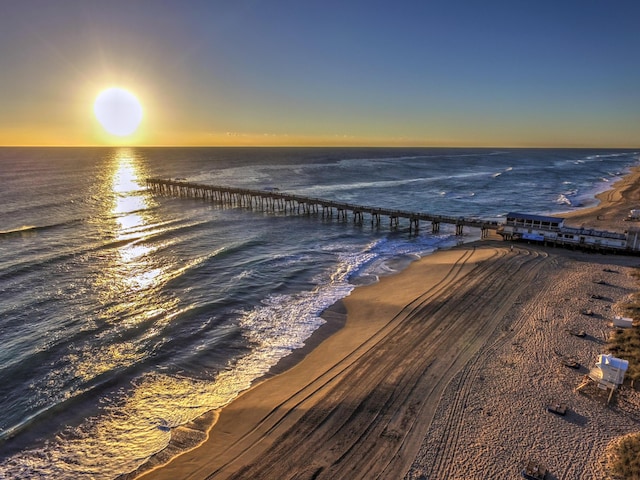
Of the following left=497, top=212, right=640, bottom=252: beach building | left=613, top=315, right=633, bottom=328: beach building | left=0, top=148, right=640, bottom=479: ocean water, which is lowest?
left=0, top=148, right=640, bottom=479: ocean water

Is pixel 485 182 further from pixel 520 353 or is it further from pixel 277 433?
pixel 277 433

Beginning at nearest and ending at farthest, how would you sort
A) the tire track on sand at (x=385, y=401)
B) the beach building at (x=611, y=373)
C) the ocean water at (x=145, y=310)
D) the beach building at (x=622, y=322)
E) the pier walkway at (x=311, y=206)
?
the tire track on sand at (x=385, y=401) < the beach building at (x=611, y=373) < the ocean water at (x=145, y=310) < the beach building at (x=622, y=322) < the pier walkway at (x=311, y=206)

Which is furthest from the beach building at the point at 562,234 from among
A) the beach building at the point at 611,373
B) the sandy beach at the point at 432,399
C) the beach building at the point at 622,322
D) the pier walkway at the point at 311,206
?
the beach building at the point at 611,373

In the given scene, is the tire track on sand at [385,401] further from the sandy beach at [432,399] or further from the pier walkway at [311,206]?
the pier walkway at [311,206]

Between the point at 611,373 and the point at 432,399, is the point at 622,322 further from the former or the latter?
the point at 432,399

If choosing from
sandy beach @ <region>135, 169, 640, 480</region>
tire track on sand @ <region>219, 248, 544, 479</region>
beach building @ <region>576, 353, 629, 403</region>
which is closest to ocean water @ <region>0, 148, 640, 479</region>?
sandy beach @ <region>135, 169, 640, 480</region>

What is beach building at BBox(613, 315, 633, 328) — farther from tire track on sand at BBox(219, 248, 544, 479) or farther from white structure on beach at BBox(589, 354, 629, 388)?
white structure on beach at BBox(589, 354, 629, 388)
